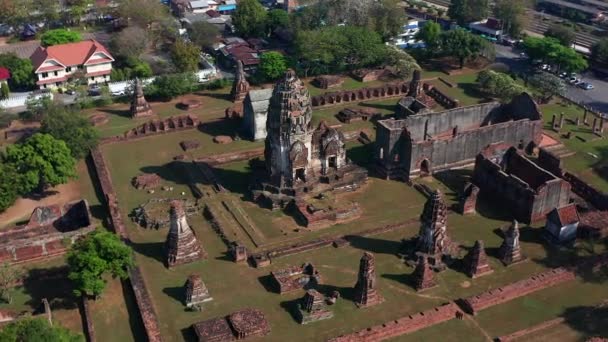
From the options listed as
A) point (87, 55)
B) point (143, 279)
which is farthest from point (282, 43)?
point (143, 279)

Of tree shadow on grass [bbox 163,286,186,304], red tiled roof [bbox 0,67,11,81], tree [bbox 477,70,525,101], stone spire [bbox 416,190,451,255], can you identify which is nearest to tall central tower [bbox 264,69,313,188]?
stone spire [bbox 416,190,451,255]

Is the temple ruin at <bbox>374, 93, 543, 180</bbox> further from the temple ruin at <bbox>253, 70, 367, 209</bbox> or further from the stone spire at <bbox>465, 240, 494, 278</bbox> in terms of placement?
the stone spire at <bbox>465, 240, 494, 278</bbox>

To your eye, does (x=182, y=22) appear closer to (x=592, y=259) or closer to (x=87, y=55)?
(x=87, y=55)

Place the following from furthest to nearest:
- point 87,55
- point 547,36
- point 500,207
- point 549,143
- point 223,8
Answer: point 223,8 → point 547,36 → point 87,55 → point 549,143 → point 500,207

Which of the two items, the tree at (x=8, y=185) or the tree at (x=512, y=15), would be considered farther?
the tree at (x=512, y=15)

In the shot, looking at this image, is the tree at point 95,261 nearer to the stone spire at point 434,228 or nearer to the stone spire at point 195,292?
the stone spire at point 195,292

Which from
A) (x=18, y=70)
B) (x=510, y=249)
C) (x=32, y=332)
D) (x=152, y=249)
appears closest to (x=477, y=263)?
(x=510, y=249)

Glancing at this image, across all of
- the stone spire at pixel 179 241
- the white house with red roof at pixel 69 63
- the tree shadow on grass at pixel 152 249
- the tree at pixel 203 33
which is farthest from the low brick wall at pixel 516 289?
the tree at pixel 203 33
